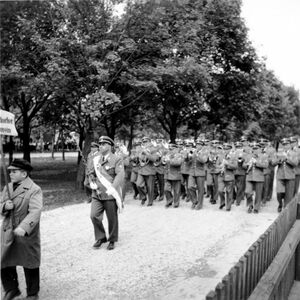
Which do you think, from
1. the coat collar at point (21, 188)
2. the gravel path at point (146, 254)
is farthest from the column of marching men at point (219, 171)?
the coat collar at point (21, 188)

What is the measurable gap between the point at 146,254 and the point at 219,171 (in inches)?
250

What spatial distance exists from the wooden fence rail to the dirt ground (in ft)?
4.35

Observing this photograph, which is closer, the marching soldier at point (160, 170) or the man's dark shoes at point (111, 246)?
the man's dark shoes at point (111, 246)

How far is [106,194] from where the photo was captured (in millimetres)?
7504

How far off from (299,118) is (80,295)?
69716 mm

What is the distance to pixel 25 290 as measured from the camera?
5406 millimetres

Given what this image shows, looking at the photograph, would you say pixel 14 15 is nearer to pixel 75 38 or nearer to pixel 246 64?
pixel 75 38

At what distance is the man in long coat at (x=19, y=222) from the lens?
4871mm

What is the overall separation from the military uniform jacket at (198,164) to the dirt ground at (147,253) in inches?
46.5

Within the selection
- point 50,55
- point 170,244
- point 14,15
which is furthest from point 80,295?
point 14,15

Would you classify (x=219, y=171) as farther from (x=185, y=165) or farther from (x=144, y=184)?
(x=144, y=184)

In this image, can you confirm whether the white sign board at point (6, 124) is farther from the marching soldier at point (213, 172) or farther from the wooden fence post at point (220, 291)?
the marching soldier at point (213, 172)

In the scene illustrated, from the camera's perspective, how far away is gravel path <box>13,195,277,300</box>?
5582 millimetres

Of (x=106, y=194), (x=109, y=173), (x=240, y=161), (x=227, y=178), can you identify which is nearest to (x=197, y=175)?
(x=227, y=178)
